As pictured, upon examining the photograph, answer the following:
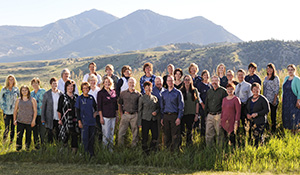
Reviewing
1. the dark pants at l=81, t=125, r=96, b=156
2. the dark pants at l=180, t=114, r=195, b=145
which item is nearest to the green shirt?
the dark pants at l=180, t=114, r=195, b=145

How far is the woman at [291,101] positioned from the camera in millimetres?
8564

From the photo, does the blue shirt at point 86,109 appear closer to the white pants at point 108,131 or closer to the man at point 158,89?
the white pants at point 108,131

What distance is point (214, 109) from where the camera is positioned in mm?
7812

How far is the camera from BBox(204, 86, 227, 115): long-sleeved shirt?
7.79 meters

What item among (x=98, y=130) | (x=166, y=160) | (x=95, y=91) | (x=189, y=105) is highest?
(x=95, y=91)

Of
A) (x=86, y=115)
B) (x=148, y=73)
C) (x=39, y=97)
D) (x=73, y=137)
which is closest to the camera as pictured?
(x=86, y=115)

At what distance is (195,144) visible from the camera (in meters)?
8.24

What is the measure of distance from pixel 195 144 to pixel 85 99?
9.81ft

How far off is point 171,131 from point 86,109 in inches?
84.2

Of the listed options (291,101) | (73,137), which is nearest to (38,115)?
(73,137)

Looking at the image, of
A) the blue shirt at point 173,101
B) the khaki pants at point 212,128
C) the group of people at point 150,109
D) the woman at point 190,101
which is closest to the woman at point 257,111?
the group of people at point 150,109

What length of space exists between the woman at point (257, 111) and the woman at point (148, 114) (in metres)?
2.28

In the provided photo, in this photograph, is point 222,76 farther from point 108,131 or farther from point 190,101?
point 108,131

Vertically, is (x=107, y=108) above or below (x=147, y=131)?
above
